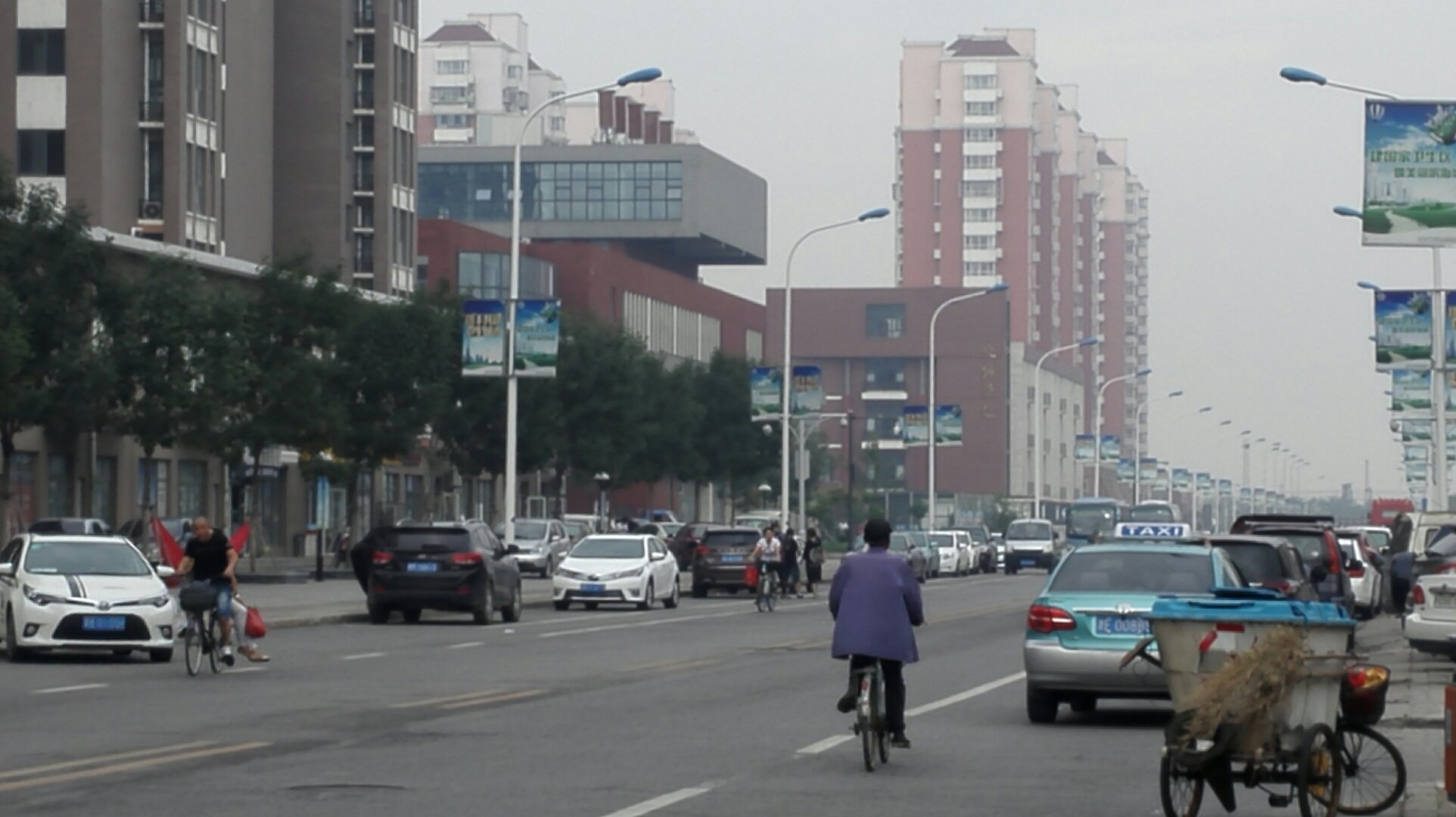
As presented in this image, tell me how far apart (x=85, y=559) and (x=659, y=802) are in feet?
53.2

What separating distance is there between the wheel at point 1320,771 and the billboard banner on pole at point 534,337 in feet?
121

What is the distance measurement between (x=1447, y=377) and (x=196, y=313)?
2979 cm

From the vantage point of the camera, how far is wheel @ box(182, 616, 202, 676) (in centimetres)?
2464

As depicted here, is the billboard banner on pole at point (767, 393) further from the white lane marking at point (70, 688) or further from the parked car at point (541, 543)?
the white lane marking at point (70, 688)

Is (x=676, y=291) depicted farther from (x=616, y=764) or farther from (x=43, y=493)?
(x=616, y=764)

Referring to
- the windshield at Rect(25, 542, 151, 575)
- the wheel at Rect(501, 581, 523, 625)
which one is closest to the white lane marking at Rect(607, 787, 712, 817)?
the windshield at Rect(25, 542, 151, 575)

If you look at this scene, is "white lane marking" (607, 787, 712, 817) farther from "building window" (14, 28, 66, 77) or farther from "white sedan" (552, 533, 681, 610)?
"building window" (14, 28, 66, 77)

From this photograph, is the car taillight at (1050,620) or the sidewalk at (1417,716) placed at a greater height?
the car taillight at (1050,620)

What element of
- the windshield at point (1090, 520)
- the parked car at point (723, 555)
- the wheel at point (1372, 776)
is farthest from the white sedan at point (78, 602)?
the windshield at point (1090, 520)

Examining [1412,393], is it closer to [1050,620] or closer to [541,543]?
[541,543]

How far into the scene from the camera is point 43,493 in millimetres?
61188

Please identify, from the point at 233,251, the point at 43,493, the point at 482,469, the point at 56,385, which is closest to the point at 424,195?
the point at 233,251

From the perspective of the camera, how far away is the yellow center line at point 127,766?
535 inches

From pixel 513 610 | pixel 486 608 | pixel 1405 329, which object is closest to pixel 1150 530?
pixel 1405 329
